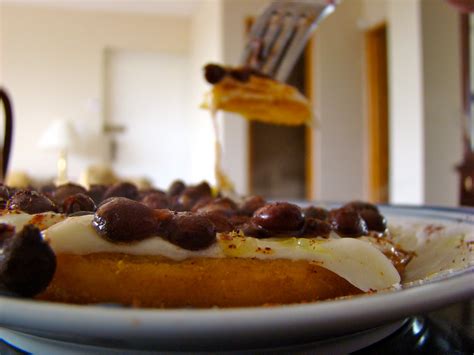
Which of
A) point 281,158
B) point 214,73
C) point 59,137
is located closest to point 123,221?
point 214,73

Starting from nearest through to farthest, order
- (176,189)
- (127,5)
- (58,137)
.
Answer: (176,189) → (58,137) → (127,5)

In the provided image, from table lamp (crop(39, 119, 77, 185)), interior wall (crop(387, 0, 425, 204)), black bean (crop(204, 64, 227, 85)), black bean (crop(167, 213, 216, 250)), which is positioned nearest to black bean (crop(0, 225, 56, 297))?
black bean (crop(167, 213, 216, 250))

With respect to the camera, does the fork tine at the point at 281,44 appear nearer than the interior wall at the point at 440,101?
Yes

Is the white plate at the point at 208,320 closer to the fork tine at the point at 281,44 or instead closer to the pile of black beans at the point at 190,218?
the pile of black beans at the point at 190,218

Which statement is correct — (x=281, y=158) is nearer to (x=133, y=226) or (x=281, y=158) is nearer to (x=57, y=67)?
(x=57, y=67)

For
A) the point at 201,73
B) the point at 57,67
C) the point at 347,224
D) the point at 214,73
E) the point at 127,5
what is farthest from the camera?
the point at 57,67

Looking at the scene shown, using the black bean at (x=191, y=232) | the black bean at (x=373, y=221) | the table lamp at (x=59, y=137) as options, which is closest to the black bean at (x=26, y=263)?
the black bean at (x=191, y=232)
